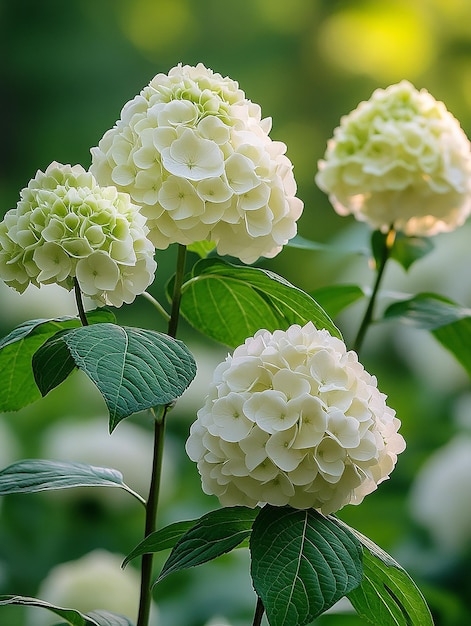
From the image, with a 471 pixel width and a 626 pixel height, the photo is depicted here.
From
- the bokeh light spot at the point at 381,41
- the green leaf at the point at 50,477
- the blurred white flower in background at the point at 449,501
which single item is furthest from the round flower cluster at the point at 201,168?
the bokeh light spot at the point at 381,41

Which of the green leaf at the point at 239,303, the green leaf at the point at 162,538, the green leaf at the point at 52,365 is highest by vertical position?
the green leaf at the point at 239,303

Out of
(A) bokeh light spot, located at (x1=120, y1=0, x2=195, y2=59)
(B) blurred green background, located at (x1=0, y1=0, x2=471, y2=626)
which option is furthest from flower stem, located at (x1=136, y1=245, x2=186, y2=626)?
(A) bokeh light spot, located at (x1=120, y1=0, x2=195, y2=59)

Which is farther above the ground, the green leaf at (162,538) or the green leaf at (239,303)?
the green leaf at (239,303)

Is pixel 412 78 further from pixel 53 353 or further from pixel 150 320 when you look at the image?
pixel 53 353

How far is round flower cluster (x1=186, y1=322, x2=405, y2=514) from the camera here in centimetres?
43

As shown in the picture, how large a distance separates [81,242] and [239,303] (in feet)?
0.52

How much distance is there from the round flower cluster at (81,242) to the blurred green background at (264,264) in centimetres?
43

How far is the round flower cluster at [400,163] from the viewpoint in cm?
73

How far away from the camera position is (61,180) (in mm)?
477

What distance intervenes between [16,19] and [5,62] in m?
0.13

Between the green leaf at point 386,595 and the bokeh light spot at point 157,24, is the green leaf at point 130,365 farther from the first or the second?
the bokeh light spot at point 157,24

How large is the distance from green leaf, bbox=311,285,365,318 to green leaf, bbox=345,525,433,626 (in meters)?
0.33

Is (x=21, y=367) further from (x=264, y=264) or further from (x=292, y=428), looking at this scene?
(x=264, y=264)

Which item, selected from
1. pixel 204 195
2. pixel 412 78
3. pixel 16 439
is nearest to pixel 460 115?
pixel 412 78
